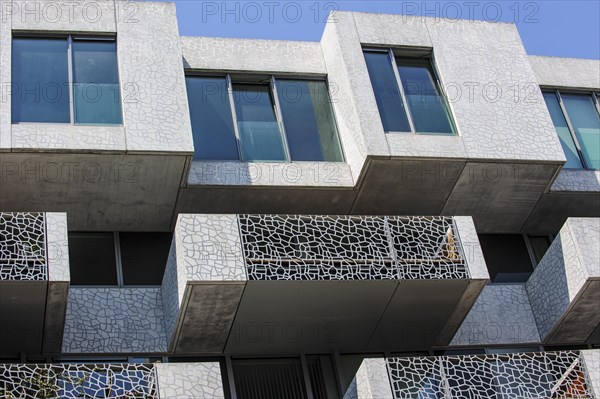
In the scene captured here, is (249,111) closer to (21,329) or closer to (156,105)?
(156,105)

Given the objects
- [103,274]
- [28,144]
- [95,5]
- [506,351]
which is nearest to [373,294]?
[506,351]

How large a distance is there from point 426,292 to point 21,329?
5.14m

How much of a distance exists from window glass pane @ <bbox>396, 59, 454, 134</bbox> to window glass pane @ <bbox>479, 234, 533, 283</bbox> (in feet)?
6.71

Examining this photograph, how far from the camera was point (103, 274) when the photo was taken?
50.4 ft

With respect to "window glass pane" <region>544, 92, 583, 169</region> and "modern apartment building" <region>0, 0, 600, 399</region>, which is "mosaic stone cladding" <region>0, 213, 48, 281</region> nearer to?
"modern apartment building" <region>0, 0, 600, 399</region>

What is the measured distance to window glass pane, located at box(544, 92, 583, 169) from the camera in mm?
17609

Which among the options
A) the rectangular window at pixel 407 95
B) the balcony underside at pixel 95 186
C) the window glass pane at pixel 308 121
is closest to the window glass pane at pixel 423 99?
the rectangular window at pixel 407 95

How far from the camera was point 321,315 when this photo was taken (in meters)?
14.5

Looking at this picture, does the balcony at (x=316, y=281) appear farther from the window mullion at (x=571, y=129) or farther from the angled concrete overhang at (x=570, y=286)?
the window mullion at (x=571, y=129)

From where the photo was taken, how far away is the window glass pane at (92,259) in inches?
601

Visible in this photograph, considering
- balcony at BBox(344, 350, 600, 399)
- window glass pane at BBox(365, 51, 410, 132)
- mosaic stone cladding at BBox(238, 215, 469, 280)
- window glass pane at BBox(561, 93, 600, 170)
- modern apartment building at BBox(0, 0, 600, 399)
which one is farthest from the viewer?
window glass pane at BBox(561, 93, 600, 170)

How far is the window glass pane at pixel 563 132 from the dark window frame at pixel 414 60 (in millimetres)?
2211

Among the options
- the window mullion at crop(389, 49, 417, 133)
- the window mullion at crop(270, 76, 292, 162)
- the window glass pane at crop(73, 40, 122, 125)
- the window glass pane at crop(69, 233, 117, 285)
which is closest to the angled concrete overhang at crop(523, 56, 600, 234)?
the window mullion at crop(389, 49, 417, 133)

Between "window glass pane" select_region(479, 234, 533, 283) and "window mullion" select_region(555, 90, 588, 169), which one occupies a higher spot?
"window mullion" select_region(555, 90, 588, 169)
